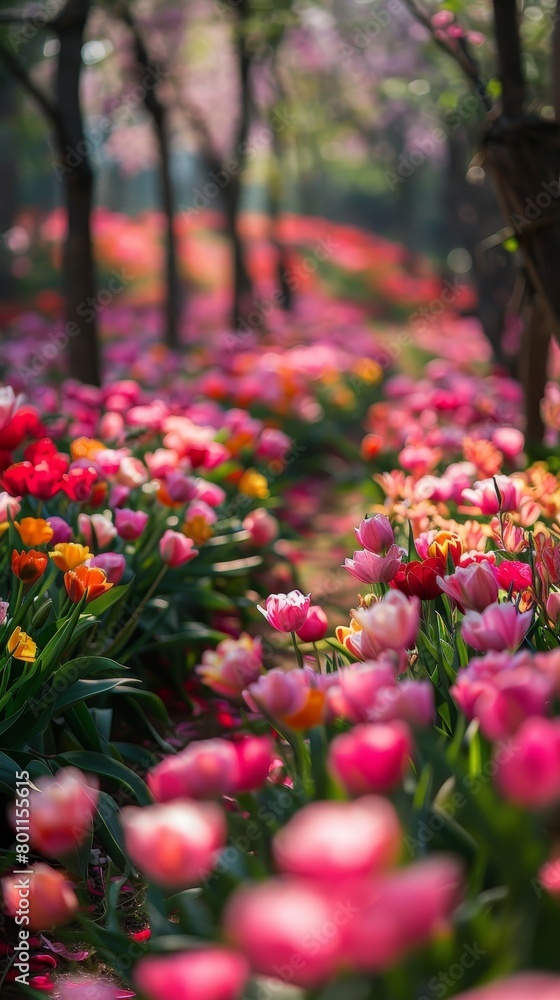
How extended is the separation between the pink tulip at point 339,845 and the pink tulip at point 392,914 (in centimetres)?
2

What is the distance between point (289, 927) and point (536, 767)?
1.03 feet

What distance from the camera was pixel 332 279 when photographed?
16.1 metres

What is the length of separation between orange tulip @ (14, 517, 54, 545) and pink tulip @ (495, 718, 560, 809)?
1.56 metres

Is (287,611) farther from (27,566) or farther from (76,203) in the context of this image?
(76,203)

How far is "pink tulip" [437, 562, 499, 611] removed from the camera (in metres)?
1.69

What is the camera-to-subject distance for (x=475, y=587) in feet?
5.59

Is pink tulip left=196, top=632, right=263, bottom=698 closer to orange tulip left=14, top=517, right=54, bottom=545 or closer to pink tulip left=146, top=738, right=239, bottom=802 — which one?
pink tulip left=146, top=738, right=239, bottom=802

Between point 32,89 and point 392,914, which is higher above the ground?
point 32,89

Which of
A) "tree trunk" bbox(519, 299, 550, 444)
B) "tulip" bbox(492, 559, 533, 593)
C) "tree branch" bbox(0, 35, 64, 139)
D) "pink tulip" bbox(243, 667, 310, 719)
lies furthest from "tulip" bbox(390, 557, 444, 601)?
"tree branch" bbox(0, 35, 64, 139)

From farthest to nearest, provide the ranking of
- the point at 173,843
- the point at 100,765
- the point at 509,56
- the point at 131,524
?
the point at 509,56 < the point at 131,524 < the point at 100,765 < the point at 173,843

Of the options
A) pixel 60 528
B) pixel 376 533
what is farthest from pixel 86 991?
pixel 60 528

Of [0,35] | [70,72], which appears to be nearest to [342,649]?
[70,72]

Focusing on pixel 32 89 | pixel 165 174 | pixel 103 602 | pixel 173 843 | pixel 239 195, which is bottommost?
pixel 103 602

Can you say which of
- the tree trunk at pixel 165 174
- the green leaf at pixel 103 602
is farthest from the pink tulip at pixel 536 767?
the tree trunk at pixel 165 174
